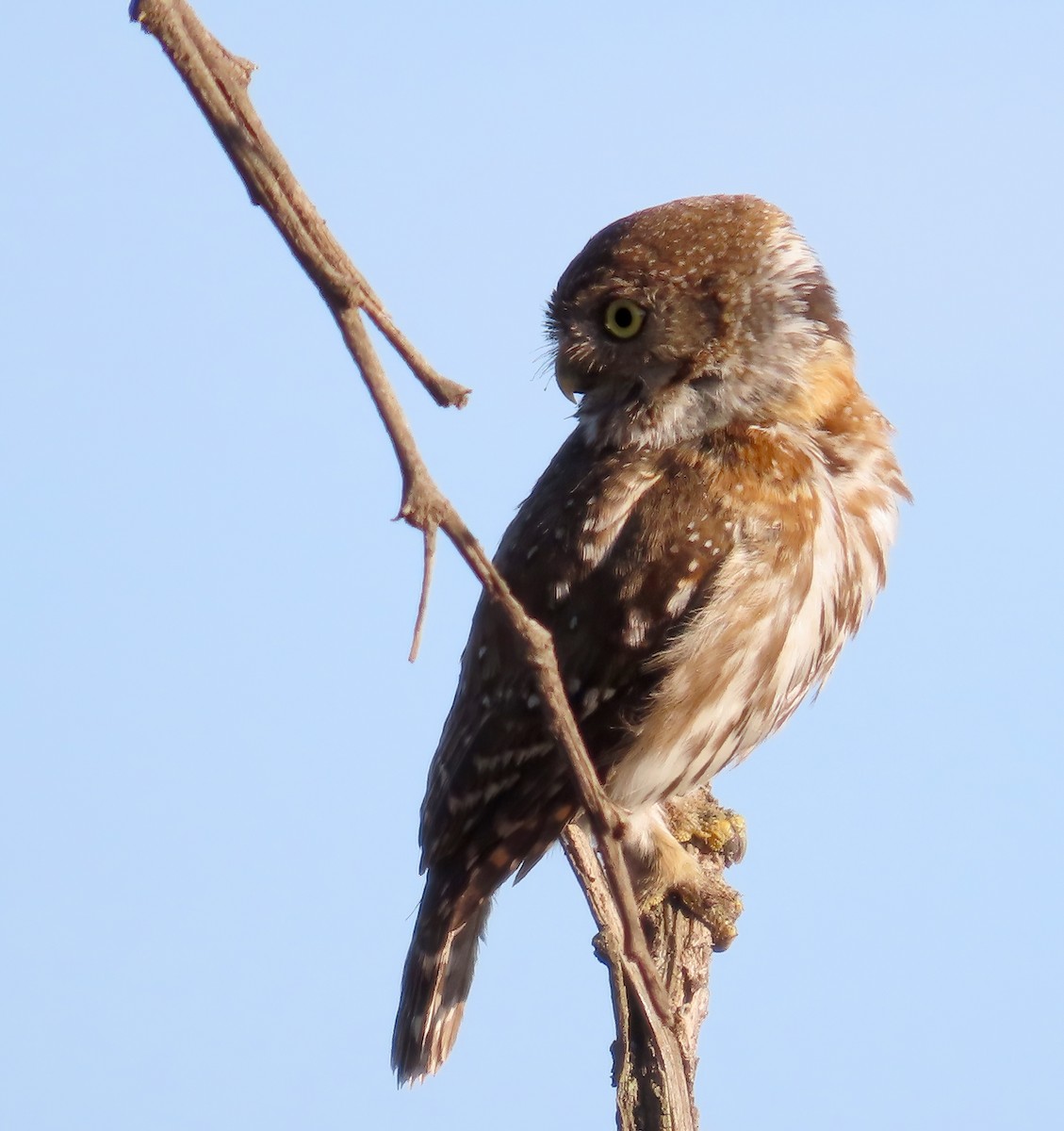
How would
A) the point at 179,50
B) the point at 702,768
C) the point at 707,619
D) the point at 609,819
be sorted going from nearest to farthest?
the point at 179,50
the point at 609,819
the point at 707,619
the point at 702,768

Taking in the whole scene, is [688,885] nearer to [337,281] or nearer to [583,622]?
[583,622]

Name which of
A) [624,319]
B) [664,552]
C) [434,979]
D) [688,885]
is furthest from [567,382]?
[434,979]

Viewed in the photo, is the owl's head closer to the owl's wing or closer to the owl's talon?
the owl's wing

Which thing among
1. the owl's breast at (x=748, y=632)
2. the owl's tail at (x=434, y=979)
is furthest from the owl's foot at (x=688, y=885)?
the owl's tail at (x=434, y=979)

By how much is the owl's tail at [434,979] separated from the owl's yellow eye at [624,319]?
1.82 meters

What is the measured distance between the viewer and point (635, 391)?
15.9 feet

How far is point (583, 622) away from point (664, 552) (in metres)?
0.32

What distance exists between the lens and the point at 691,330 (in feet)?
15.8

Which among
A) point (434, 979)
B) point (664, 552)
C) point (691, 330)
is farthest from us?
point (434, 979)

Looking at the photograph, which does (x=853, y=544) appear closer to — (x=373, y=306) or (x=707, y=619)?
(x=707, y=619)

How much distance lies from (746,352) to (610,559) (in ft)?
2.86

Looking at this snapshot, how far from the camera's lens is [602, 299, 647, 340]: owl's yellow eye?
4824 mm

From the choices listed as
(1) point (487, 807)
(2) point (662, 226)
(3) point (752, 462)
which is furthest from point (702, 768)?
(2) point (662, 226)

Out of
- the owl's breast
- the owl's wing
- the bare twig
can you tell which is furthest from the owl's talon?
the bare twig
